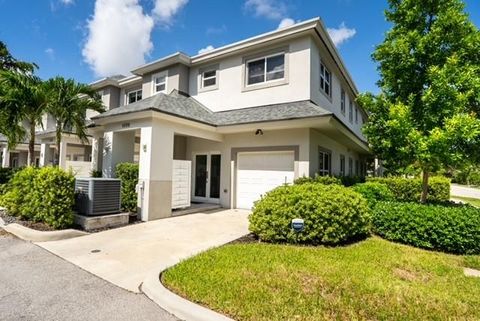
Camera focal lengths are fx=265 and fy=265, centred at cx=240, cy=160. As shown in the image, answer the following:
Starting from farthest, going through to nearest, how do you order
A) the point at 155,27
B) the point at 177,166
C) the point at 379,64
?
the point at 155,27 < the point at 177,166 < the point at 379,64

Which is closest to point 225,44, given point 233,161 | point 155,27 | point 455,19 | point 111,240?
point 155,27

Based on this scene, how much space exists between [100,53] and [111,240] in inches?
510

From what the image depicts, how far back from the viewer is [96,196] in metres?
8.19

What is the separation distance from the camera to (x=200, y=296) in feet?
12.4

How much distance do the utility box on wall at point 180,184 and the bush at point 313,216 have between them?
4408 millimetres

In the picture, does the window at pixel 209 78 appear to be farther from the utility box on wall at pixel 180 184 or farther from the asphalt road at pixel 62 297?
the asphalt road at pixel 62 297

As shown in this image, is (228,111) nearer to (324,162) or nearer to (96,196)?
(324,162)

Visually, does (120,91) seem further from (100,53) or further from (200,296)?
(200,296)

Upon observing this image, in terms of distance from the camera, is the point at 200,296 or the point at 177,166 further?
the point at 177,166

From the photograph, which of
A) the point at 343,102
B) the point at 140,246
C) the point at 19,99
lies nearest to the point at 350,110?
the point at 343,102

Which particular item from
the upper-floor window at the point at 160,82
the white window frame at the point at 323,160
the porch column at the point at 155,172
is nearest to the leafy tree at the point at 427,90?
the white window frame at the point at 323,160

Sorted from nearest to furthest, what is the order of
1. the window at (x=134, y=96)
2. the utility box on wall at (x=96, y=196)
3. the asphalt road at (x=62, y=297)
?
the asphalt road at (x=62, y=297) → the utility box on wall at (x=96, y=196) → the window at (x=134, y=96)

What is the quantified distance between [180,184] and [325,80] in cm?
889

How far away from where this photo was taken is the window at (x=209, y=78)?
548 inches
